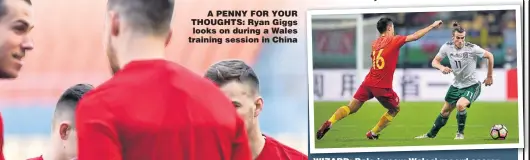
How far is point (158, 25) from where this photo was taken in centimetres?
314

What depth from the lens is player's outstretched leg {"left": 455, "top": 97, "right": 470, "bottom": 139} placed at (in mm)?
3369

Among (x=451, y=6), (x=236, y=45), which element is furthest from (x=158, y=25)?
(x=451, y=6)

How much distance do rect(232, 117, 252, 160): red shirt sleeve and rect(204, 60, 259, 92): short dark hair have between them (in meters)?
0.21

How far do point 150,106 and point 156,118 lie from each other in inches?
2.6

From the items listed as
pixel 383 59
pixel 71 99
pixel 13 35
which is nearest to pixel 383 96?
pixel 383 59

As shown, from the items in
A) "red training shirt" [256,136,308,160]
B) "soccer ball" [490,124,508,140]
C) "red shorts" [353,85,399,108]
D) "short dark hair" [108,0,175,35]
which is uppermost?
"short dark hair" [108,0,175,35]

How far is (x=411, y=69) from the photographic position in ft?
11.0

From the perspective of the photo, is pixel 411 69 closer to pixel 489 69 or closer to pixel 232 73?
pixel 489 69

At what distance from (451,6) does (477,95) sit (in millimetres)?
506

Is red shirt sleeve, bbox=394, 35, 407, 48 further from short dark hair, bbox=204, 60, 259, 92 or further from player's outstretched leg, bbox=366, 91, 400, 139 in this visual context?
short dark hair, bbox=204, 60, 259, 92

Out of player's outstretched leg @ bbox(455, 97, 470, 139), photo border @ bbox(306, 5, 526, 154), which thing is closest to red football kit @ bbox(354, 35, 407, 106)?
photo border @ bbox(306, 5, 526, 154)

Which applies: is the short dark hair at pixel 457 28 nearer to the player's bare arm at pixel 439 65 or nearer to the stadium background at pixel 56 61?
the player's bare arm at pixel 439 65

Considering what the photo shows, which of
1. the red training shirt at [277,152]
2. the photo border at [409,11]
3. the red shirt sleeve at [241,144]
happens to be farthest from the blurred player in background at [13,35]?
the photo border at [409,11]

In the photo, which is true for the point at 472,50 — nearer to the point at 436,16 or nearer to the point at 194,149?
the point at 436,16
